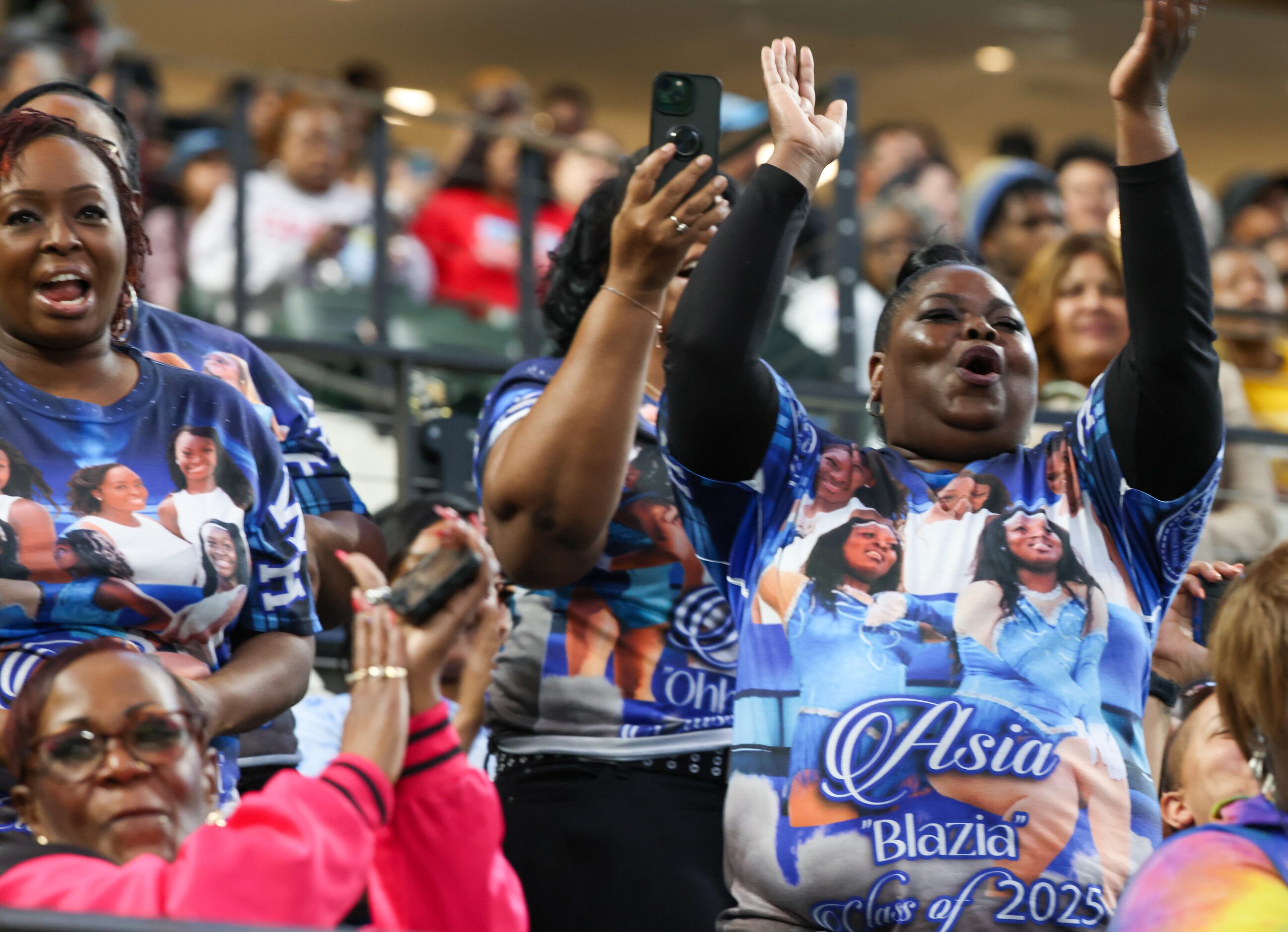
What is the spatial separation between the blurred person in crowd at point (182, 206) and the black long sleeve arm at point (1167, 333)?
4267mm

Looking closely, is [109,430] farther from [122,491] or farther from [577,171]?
[577,171]

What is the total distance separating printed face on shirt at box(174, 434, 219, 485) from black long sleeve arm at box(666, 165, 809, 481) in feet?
1.96

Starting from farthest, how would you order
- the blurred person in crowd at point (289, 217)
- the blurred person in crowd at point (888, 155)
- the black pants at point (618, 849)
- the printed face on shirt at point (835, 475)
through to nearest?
the blurred person in crowd at point (888, 155) → the blurred person in crowd at point (289, 217) → the black pants at point (618, 849) → the printed face on shirt at point (835, 475)

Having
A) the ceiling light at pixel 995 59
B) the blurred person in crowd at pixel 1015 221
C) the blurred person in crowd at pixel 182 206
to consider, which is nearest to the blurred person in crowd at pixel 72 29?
the blurred person in crowd at pixel 182 206

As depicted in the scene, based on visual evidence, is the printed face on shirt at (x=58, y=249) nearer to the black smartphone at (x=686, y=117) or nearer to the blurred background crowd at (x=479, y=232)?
the black smartphone at (x=686, y=117)

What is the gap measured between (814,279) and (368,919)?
459cm

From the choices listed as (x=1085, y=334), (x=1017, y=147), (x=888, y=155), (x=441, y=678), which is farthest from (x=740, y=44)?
(x=441, y=678)

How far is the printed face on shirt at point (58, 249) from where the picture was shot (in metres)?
2.22

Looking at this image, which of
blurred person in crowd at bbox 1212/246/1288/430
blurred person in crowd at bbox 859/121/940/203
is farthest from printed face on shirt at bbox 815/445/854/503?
blurred person in crowd at bbox 859/121/940/203

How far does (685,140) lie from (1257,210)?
22.3 feet

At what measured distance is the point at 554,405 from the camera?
2.19 m

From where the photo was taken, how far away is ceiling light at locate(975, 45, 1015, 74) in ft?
38.3

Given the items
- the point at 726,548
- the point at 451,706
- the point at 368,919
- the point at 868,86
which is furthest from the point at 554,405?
the point at 868,86

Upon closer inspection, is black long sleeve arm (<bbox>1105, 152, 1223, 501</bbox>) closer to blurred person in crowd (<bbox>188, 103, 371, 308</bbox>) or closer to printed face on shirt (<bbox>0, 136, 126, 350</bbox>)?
printed face on shirt (<bbox>0, 136, 126, 350</bbox>)
